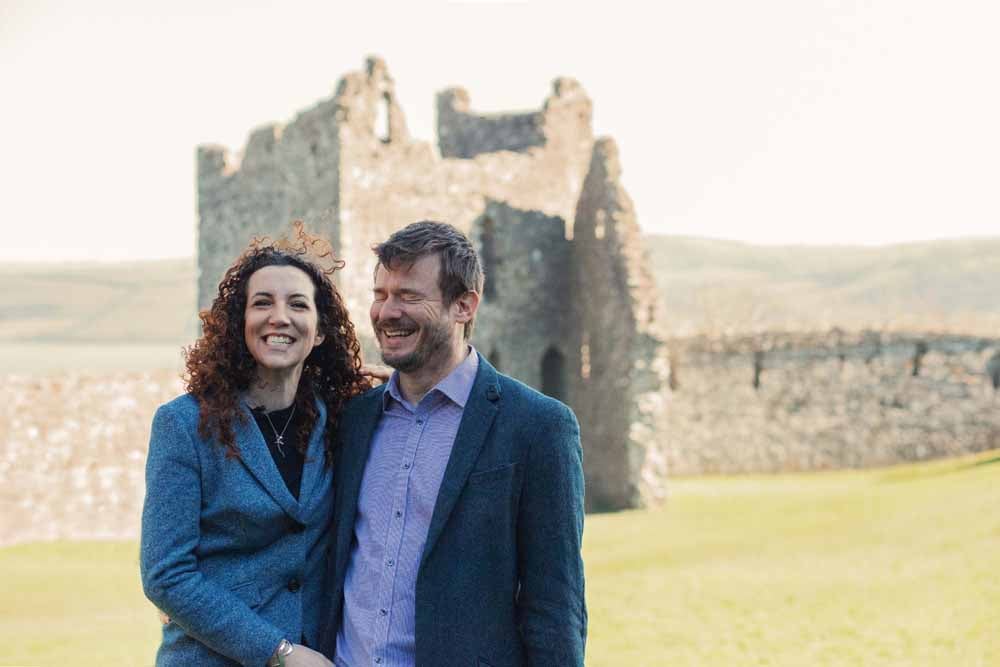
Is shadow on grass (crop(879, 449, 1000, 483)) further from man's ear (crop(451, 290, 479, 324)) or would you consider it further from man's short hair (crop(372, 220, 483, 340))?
man's short hair (crop(372, 220, 483, 340))

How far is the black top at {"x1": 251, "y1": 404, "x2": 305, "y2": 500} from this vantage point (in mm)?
3799

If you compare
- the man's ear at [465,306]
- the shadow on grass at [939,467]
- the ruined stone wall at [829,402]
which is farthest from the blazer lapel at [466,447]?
the ruined stone wall at [829,402]

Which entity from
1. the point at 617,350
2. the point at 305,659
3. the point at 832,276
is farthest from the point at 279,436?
the point at 832,276

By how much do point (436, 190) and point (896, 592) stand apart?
9.61 meters

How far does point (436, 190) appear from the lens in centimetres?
1738

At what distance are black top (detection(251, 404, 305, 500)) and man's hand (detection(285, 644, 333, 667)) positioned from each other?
19.8 inches

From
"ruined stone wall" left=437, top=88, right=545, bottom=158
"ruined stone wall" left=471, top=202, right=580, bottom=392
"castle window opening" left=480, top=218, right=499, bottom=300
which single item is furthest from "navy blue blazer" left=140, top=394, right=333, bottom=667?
"ruined stone wall" left=437, top=88, right=545, bottom=158

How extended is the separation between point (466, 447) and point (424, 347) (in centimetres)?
39

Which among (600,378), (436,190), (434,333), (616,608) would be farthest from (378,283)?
(600,378)

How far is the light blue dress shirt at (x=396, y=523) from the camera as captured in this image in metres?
3.59

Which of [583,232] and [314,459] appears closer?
[314,459]

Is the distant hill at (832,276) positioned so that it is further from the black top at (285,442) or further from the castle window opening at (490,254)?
the black top at (285,442)

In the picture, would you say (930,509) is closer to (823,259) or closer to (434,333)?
(434,333)

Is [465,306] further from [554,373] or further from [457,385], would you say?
[554,373]
